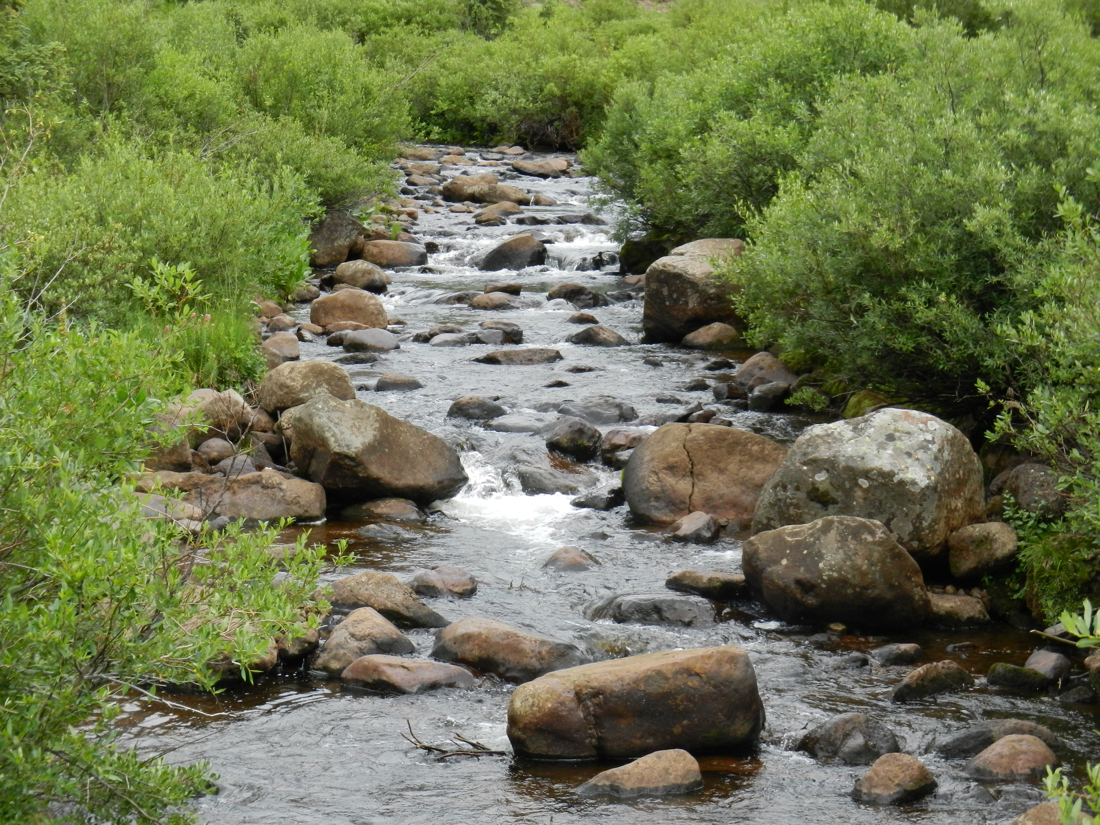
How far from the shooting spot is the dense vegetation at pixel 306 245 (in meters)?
4.10

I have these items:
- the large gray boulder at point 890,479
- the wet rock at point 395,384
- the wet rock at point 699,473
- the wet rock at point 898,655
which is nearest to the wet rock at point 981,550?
the large gray boulder at point 890,479

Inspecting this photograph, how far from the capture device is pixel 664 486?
420 inches

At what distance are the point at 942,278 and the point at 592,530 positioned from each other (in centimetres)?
393

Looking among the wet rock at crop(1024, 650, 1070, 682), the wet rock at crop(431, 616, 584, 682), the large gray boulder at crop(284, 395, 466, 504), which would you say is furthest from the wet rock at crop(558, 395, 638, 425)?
the wet rock at crop(1024, 650, 1070, 682)

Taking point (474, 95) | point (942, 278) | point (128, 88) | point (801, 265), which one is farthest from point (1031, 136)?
point (474, 95)

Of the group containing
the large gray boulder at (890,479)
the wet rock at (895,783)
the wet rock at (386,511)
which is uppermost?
the large gray boulder at (890,479)

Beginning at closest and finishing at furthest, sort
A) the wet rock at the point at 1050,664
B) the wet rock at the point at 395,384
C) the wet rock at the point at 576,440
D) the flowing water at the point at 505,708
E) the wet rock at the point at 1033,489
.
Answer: the flowing water at the point at 505,708 < the wet rock at the point at 1050,664 < the wet rock at the point at 1033,489 < the wet rock at the point at 576,440 < the wet rock at the point at 395,384

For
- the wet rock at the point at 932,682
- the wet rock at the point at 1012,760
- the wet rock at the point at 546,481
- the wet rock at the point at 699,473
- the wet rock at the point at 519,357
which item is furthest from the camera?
the wet rock at the point at 519,357

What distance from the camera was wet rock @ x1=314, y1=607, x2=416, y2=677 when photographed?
759 centimetres

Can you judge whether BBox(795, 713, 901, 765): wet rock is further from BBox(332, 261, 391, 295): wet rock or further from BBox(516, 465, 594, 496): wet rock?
BBox(332, 261, 391, 295): wet rock

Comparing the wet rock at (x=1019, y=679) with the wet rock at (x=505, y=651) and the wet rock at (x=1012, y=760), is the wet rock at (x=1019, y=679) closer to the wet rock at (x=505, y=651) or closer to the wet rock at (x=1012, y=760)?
the wet rock at (x=1012, y=760)

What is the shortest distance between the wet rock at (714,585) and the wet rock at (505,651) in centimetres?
145

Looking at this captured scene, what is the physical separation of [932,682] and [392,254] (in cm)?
1600

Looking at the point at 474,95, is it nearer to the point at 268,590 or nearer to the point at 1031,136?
the point at 1031,136
